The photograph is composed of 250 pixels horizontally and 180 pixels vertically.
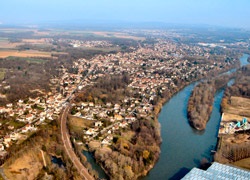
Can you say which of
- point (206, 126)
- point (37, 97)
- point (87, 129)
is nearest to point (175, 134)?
point (206, 126)

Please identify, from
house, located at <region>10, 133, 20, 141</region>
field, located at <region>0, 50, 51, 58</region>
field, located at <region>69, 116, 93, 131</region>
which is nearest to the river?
field, located at <region>69, 116, 93, 131</region>

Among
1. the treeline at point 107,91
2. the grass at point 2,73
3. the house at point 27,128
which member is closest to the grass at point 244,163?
the treeline at point 107,91

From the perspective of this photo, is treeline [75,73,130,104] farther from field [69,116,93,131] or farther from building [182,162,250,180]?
building [182,162,250,180]

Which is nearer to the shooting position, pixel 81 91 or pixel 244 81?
pixel 81 91

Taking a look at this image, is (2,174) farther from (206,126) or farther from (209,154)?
(206,126)

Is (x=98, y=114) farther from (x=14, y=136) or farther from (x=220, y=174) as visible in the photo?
(x=220, y=174)

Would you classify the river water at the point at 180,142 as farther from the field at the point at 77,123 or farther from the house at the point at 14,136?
the house at the point at 14,136

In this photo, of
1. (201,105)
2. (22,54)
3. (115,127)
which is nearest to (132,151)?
(115,127)

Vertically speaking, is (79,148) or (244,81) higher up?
(244,81)
